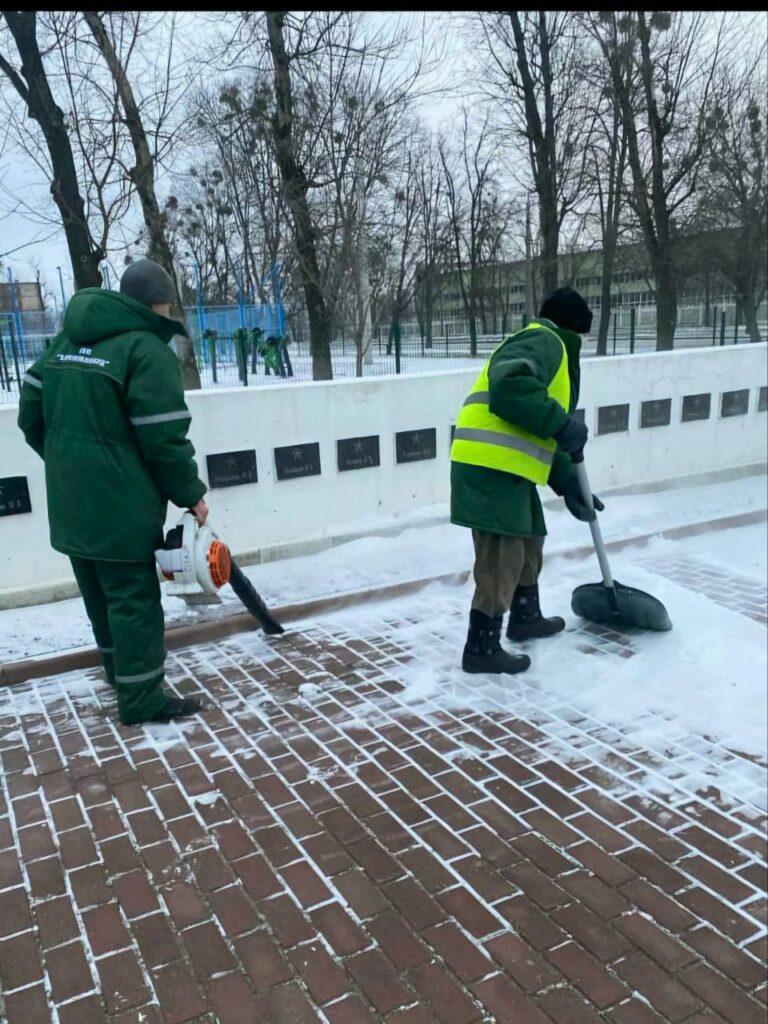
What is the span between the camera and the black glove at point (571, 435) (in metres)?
4.04

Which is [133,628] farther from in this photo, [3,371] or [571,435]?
[3,371]

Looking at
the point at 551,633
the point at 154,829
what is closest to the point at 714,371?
the point at 551,633

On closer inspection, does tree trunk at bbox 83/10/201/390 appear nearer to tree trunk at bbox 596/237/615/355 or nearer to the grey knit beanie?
the grey knit beanie

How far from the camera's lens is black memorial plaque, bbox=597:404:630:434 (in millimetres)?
7707

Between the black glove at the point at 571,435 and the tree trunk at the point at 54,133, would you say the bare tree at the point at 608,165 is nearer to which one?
the tree trunk at the point at 54,133

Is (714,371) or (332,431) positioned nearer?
(332,431)

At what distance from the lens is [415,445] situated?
6.81m

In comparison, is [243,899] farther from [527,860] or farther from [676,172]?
[676,172]

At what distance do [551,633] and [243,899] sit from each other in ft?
8.54

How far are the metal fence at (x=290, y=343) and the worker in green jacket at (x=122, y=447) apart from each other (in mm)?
8225

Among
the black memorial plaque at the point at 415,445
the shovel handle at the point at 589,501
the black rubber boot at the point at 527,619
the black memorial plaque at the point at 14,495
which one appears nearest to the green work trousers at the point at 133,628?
the black memorial plaque at the point at 14,495

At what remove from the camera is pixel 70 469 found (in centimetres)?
359

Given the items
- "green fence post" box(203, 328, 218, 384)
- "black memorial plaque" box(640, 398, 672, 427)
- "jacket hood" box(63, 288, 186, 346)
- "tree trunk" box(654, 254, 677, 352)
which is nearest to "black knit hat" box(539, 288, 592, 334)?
"jacket hood" box(63, 288, 186, 346)

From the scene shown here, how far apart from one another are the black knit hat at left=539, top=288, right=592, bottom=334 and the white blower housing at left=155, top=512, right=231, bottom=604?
205 centimetres
